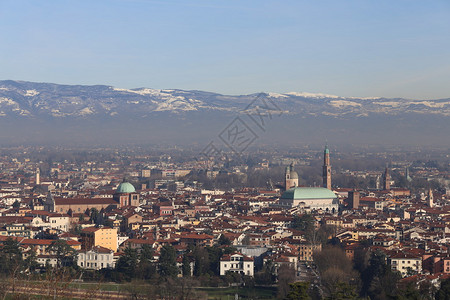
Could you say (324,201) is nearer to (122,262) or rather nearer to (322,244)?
(322,244)

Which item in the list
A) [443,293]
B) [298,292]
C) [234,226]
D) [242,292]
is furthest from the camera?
[234,226]

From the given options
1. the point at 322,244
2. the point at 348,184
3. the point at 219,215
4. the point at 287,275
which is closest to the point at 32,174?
the point at 348,184

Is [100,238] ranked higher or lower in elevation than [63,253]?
higher

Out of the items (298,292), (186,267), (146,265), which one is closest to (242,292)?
(186,267)

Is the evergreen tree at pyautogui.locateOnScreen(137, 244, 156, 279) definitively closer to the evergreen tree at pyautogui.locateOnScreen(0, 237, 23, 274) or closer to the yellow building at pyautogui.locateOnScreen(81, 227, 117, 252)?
the yellow building at pyautogui.locateOnScreen(81, 227, 117, 252)

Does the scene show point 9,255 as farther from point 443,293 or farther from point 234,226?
point 443,293

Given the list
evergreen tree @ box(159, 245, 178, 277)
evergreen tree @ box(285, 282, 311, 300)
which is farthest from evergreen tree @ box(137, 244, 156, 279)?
evergreen tree @ box(285, 282, 311, 300)

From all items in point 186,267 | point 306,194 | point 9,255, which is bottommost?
point 306,194

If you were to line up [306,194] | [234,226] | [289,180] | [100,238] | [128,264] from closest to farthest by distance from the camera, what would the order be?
1. [128,264]
2. [100,238]
3. [234,226]
4. [306,194]
5. [289,180]

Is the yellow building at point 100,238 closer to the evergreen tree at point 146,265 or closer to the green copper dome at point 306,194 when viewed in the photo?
the evergreen tree at point 146,265
